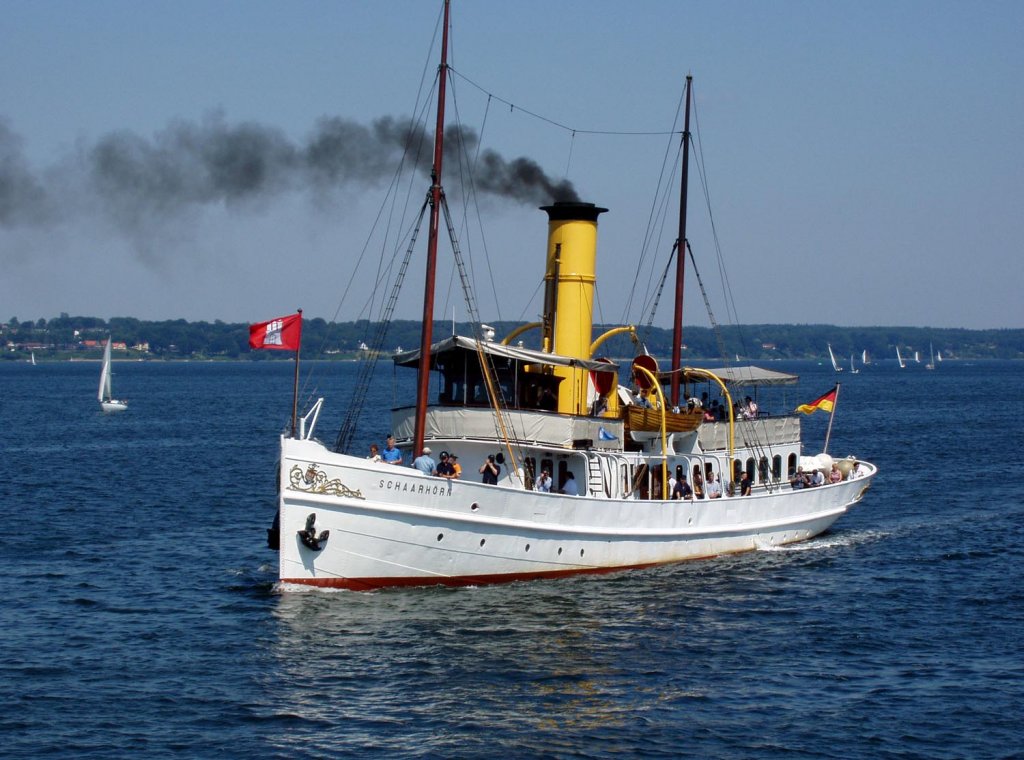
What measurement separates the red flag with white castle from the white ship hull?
262 cm

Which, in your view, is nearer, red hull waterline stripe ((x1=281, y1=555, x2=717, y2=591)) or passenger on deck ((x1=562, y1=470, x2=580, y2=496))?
red hull waterline stripe ((x1=281, y1=555, x2=717, y2=591))

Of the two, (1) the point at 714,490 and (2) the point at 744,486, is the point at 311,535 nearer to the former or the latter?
(1) the point at 714,490

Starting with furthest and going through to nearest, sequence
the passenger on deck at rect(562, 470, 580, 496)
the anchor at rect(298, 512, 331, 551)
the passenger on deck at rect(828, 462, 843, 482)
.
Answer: the passenger on deck at rect(828, 462, 843, 482)
the passenger on deck at rect(562, 470, 580, 496)
the anchor at rect(298, 512, 331, 551)

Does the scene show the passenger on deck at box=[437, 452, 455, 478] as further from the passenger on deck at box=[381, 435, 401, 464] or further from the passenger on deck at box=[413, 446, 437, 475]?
the passenger on deck at box=[381, 435, 401, 464]

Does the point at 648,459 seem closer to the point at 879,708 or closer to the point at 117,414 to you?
the point at 879,708

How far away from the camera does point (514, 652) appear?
82.8 ft

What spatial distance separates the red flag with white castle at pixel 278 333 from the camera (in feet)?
94.8

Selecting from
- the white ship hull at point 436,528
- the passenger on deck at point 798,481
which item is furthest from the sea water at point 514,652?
the passenger on deck at point 798,481

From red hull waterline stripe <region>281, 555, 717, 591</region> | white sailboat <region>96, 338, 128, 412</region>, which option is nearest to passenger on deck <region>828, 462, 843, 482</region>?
red hull waterline stripe <region>281, 555, 717, 591</region>

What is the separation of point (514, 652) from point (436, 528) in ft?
14.9

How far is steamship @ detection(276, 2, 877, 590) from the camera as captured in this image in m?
28.2

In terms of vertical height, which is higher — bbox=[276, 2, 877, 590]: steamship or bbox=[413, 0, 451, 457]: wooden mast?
bbox=[413, 0, 451, 457]: wooden mast

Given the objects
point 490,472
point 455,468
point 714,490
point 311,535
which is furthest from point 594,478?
point 311,535

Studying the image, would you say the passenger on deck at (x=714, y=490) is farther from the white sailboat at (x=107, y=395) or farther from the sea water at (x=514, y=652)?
the white sailboat at (x=107, y=395)
